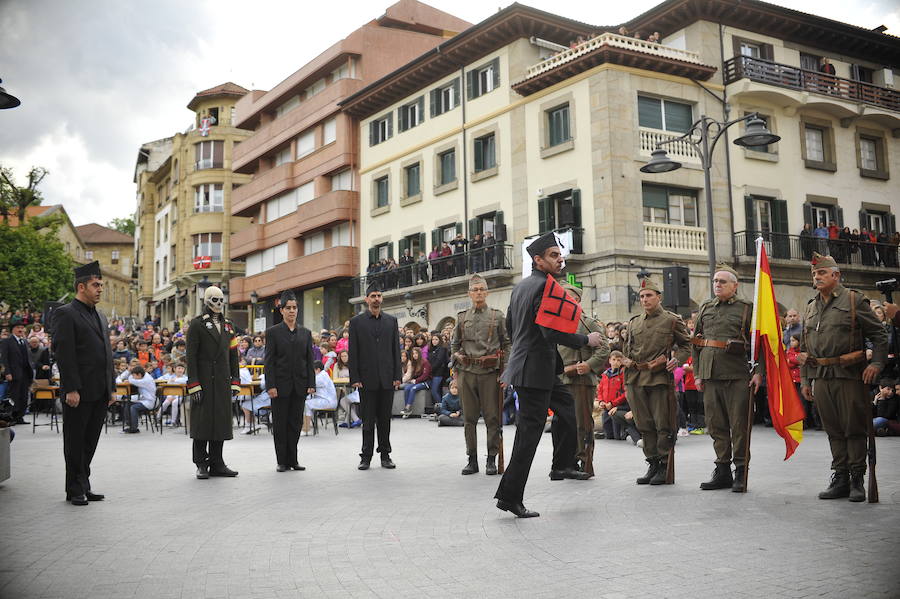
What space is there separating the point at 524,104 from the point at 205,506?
25.1 m

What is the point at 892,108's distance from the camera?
33.8 meters

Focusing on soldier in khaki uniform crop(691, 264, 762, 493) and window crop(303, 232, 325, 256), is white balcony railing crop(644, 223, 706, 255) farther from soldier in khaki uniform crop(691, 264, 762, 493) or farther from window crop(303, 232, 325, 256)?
soldier in khaki uniform crop(691, 264, 762, 493)

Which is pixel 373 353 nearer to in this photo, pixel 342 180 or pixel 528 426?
pixel 528 426

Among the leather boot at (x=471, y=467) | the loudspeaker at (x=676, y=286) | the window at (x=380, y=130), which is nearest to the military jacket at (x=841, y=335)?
the leather boot at (x=471, y=467)

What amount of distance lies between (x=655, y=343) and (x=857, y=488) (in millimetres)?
2418

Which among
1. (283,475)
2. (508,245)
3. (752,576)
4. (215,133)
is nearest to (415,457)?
(283,475)

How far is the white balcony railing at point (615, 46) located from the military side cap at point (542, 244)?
70.4ft

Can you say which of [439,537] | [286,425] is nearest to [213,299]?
[286,425]

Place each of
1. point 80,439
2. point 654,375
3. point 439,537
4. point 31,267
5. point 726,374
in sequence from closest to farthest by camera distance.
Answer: point 439,537 < point 80,439 < point 726,374 < point 654,375 < point 31,267

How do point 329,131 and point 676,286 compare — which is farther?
point 329,131

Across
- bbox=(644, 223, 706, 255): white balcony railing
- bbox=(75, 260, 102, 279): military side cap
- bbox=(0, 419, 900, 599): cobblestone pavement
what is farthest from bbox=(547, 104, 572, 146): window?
bbox=(75, 260, 102, 279): military side cap

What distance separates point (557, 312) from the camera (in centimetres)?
709

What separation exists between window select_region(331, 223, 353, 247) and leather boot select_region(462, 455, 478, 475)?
30.3m

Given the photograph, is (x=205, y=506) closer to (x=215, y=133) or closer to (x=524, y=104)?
(x=524, y=104)
